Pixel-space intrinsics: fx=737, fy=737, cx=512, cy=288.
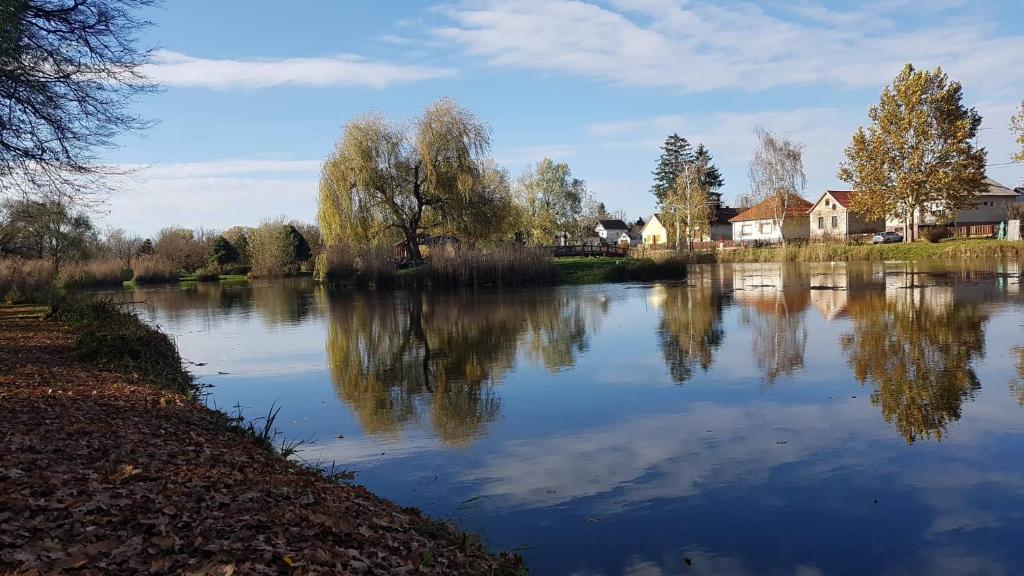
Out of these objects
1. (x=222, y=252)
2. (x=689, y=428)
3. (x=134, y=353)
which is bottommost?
(x=689, y=428)

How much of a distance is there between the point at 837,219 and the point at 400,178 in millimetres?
45373

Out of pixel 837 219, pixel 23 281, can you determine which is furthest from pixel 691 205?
pixel 23 281

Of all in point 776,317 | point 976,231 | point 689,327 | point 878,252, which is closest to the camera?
point 689,327

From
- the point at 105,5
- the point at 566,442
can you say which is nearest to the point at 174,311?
the point at 105,5

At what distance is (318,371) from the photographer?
14883 mm

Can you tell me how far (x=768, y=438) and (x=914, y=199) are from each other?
47.7 metres

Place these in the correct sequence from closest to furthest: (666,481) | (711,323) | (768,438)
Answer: (666,481), (768,438), (711,323)

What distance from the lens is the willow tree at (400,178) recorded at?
41219 millimetres

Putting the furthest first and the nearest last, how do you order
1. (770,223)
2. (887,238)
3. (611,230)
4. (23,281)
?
1. (611,230)
2. (770,223)
3. (887,238)
4. (23,281)

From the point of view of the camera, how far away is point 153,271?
64125 mm

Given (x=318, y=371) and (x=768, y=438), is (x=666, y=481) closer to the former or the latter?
(x=768, y=438)

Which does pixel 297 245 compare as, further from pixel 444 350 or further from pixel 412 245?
pixel 444 350

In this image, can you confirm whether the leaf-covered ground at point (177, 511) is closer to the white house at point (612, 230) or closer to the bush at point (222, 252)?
the bush at point (222, 252)

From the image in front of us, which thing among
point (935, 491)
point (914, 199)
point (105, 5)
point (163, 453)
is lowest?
point (935, 491)
